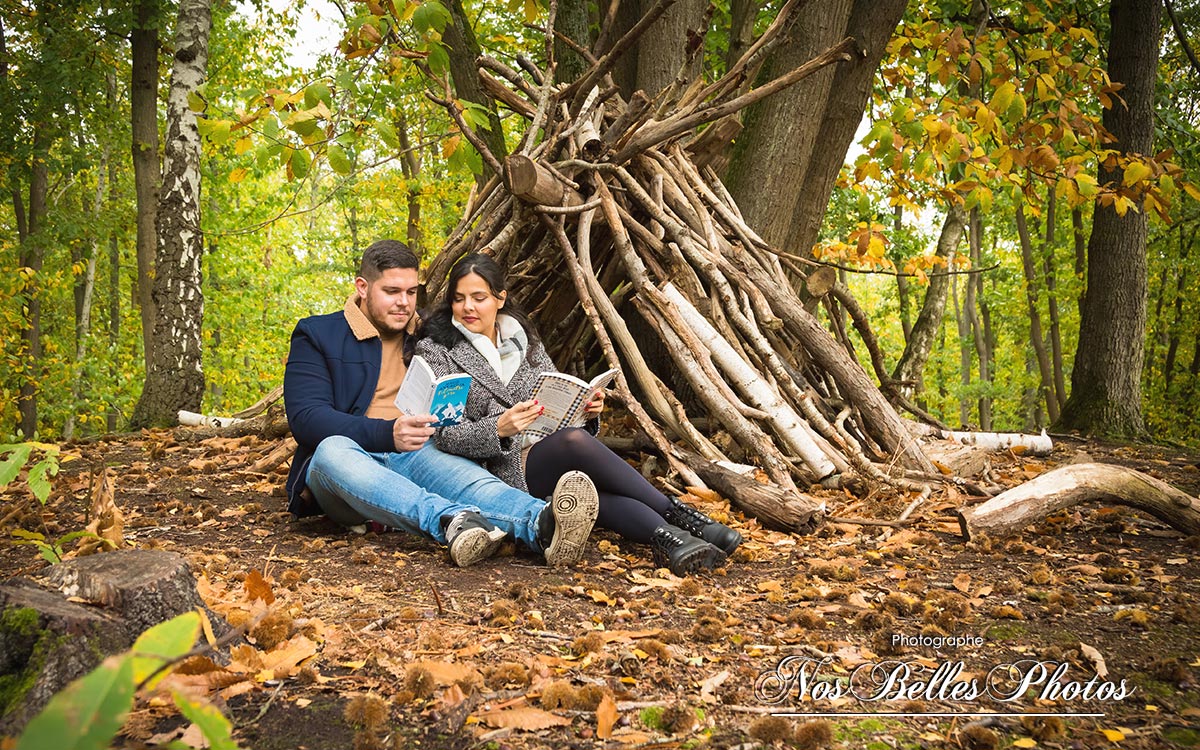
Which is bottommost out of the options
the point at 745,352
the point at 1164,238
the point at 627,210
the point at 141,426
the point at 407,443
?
the point at 141,426

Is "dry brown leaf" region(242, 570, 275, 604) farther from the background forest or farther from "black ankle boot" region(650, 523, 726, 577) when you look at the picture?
the background forest

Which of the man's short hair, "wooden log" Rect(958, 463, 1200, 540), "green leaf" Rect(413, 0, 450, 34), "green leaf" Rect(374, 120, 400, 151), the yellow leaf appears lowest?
"wooden log" Rect(958, 463, 1200, 540)

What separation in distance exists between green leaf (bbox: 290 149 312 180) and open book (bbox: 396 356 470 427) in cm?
121

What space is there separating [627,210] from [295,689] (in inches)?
150

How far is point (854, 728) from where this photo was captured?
1.78 meters

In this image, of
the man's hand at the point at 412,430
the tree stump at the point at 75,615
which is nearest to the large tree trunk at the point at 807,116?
the man's hand at the point at 412,430

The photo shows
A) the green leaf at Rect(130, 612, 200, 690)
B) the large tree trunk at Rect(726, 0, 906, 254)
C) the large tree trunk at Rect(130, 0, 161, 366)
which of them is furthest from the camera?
the large tree trunk at Rect(130, 0, 161, 366)

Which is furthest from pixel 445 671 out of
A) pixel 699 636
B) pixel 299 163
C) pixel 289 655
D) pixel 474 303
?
pixel 299 163

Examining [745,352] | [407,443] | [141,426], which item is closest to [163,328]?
[141,426]

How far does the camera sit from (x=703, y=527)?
3242mm

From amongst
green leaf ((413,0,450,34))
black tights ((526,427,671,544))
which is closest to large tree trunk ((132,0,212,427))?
green leaf ((413,0,450,34))

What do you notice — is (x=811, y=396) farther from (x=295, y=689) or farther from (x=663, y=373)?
(x=295, y=689)

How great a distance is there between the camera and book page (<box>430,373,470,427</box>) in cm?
321

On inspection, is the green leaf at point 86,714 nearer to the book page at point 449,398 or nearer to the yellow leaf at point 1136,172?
the book page at point 449,398
